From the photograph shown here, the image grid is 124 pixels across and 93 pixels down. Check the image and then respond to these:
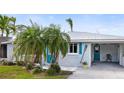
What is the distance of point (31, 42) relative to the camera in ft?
55.4

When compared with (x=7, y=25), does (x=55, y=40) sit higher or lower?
lower

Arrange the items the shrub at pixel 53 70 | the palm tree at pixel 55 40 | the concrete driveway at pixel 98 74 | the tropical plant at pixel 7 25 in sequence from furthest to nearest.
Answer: the tropical plant at pixel 7 25 → the palm tree at pixel 55 40 → the shrub at pixel 53 70 → the concrete driveway at pixel 98 74

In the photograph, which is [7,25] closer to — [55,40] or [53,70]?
[55,40]

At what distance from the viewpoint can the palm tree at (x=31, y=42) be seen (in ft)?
55.2

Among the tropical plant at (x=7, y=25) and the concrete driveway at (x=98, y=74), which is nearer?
the concrete driveway at (x=98, y=74)

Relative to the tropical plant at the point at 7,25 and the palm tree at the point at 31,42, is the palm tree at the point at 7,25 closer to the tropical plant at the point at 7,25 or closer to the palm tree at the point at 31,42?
the tropical plant at the point at 7,25

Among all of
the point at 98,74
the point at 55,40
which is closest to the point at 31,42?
the point at 55,40

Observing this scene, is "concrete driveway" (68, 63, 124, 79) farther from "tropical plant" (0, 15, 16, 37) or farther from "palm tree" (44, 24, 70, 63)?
"tropical plant" (0, 15, 16, 37)

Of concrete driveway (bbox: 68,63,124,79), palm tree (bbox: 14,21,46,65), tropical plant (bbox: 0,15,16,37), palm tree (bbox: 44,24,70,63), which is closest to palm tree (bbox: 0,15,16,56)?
tropical plant (bbox: 0,15,16,37)

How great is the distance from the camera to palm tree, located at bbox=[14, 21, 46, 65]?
1683 cm

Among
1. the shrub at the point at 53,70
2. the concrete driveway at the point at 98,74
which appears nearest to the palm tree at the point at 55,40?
the shrub at the point at 53,70

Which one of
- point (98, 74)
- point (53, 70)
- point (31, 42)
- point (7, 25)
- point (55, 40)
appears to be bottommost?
point (98, 74)

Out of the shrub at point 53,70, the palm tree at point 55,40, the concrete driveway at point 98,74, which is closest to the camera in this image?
the concrete driveway at point 98,74
